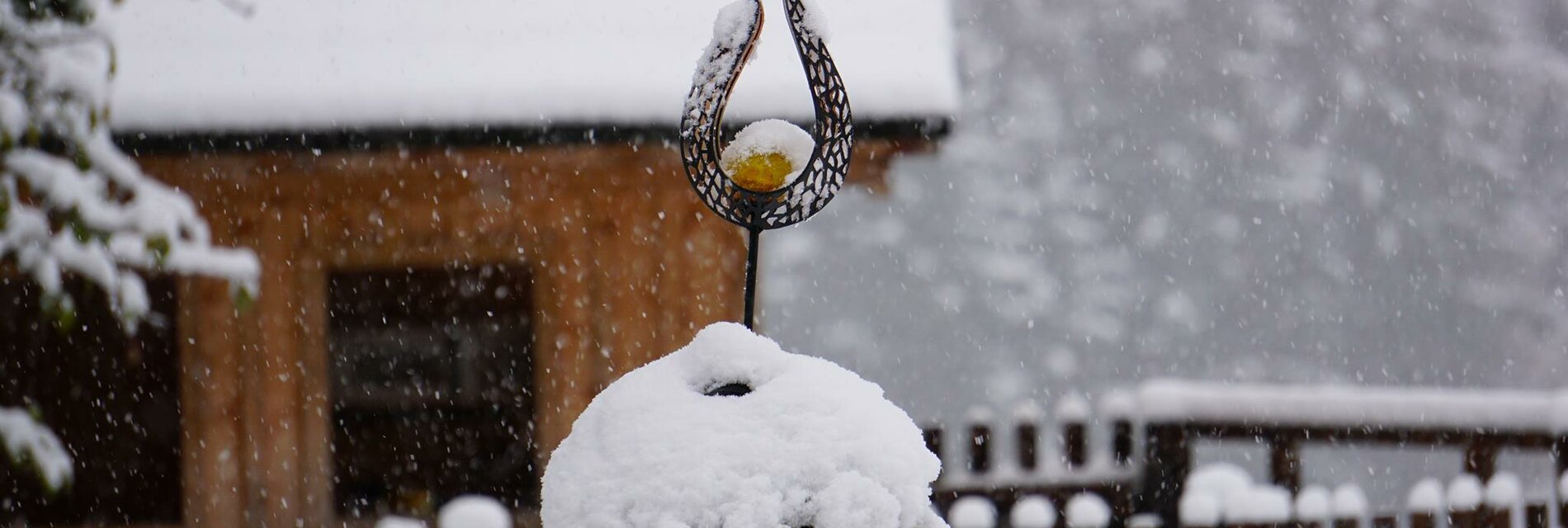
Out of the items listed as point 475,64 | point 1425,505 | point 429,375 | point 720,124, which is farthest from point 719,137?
point 429,375

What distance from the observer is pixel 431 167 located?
5098mm

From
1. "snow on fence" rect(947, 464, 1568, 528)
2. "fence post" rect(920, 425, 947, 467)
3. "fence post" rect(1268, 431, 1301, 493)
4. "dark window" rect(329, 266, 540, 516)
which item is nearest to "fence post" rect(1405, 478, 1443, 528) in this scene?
"snow on fence" rect(947, 464, 1568, 528)

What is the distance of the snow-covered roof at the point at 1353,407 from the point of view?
402 cm

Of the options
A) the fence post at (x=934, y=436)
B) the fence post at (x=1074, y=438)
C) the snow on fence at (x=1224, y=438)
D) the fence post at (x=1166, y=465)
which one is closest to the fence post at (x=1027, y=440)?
the snow on fence at (x=1224, y=438)

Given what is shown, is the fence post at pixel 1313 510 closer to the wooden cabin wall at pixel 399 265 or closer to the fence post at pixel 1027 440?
the fence post at pixel 1027 440

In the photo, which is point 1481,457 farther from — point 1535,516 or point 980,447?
point 980,447

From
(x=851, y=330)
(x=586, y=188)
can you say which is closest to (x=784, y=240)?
(x=851, y=330)

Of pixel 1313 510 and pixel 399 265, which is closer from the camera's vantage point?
pixel 1313 510

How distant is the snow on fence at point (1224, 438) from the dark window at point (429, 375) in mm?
3527

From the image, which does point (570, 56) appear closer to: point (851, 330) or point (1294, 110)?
point (851, 330)

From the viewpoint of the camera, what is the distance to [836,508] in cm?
154

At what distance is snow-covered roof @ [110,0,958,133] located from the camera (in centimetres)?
455

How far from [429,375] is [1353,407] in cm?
619

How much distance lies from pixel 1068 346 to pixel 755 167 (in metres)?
19.1
